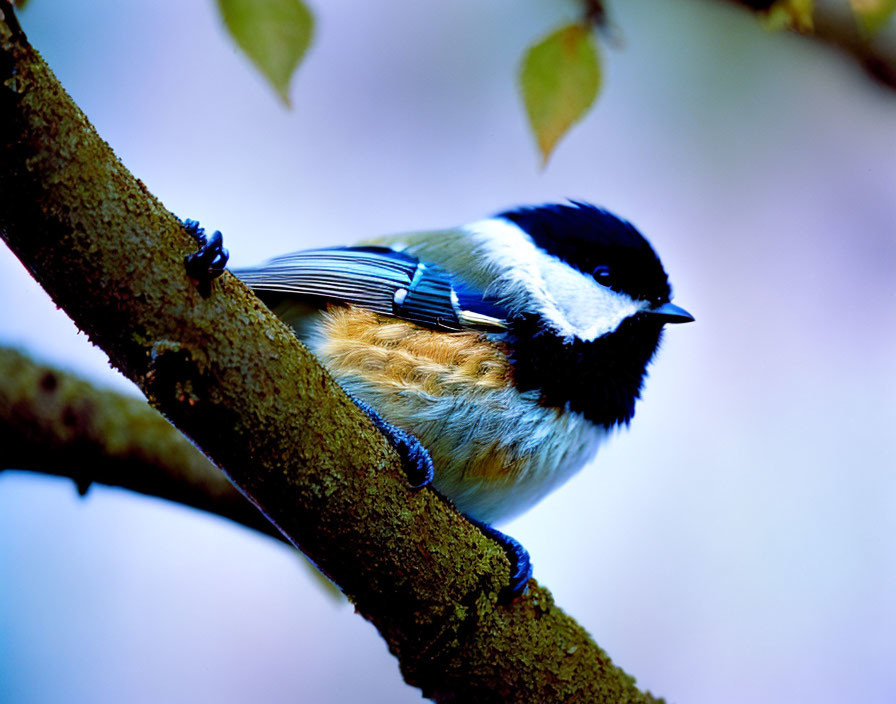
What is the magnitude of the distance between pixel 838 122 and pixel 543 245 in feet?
5.01

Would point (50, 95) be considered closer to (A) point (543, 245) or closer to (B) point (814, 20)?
(A) point (543, 245)

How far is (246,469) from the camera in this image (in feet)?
3.11

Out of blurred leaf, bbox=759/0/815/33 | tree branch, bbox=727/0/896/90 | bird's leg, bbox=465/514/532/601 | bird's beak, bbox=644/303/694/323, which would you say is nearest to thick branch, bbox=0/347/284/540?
bird's leg, bbox=465/514/532/601

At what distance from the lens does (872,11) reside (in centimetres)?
110

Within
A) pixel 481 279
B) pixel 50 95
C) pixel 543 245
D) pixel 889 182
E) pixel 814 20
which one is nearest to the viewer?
pixel 50 95

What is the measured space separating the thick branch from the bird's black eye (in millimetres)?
778

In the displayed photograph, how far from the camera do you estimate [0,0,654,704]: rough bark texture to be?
0.81 meters

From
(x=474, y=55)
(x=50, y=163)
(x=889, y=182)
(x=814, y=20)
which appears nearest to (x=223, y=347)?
(x=50, y=163)

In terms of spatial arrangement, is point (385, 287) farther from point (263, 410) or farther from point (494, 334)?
point (263, 410)

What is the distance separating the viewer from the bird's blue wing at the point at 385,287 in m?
1.38

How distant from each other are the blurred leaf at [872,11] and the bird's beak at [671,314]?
544 millimetres

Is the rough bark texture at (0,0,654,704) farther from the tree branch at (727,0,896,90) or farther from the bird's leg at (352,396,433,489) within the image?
the tree branch at (727,0,896,90)

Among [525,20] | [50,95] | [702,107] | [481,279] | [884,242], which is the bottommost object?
[50,95]

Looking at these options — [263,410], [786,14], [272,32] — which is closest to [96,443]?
[263,410]
